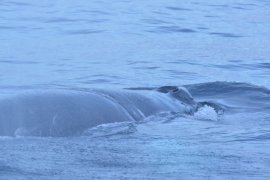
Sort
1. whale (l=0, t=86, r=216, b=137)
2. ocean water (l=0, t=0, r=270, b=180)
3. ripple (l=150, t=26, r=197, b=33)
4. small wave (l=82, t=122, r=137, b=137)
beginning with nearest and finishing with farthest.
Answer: ocean water (l=0, t=0, r=270, b=180), whale (l=0, t=86, r=216, b=137), small wave (l=82, t=122, r=137, b=137), ripple (l=150, t=26, r=197, b=33)

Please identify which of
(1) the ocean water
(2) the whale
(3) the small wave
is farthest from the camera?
(3) the small wave

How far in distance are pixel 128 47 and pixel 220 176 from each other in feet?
33.9

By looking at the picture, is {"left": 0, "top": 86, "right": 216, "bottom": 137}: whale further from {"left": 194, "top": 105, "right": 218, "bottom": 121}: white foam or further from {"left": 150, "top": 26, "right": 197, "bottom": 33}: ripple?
{"left": 150, "top": 26, "right": 197, "bottom": 33}: ripple

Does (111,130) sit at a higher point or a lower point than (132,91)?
lower

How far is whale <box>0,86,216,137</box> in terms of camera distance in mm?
8297

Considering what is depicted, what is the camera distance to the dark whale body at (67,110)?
8.30m

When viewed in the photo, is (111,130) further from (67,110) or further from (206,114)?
(206,114)

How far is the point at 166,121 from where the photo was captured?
9664 mm

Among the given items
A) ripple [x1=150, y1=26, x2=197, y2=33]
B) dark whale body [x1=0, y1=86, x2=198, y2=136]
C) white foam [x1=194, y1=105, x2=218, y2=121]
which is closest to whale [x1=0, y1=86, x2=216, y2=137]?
dark whale body [x1=0, y1=86, x2=198, y2=136]

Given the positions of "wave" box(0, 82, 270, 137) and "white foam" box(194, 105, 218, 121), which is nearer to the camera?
"wave" box(0, 82, 270, 137)

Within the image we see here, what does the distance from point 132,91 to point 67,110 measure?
5.63ft

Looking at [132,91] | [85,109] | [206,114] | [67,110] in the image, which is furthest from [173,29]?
[67,110]

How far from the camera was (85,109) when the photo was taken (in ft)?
29.1

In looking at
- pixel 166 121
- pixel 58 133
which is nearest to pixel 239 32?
pixel 166 121
